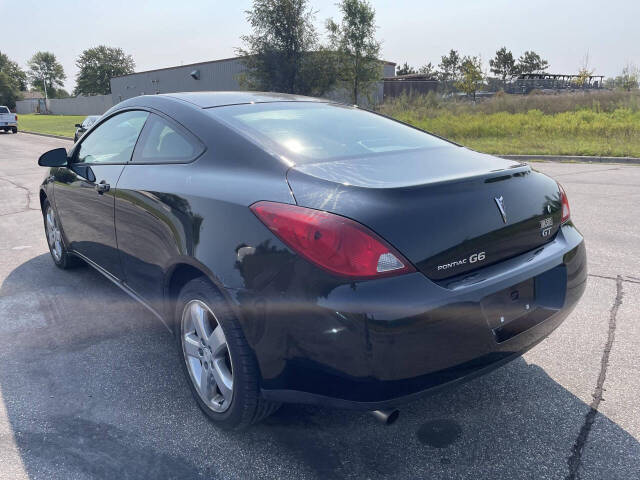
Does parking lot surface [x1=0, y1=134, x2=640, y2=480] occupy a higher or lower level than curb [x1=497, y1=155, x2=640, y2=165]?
lower

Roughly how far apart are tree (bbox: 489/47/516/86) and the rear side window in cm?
8814

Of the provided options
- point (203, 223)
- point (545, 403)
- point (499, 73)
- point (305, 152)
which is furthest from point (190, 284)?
point (499, 73)

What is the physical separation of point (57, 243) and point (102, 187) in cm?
181

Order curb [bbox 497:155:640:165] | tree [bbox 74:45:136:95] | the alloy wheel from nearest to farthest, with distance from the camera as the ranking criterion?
the alloy wheel
curb [bbox 497:155:640:165]
tree [bbox 74:45:136:95]

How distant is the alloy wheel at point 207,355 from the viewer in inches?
92.6

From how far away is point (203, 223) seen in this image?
2354mm

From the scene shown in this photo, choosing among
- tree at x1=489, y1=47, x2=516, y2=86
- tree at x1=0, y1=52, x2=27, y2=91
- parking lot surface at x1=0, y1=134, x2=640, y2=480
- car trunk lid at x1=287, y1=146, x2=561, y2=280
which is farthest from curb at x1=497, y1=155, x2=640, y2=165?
tree at x1=0, y1=52, x2=27, y2=91

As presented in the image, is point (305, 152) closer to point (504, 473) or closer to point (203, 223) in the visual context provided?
point (203, 223)

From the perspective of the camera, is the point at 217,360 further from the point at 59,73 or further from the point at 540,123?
the point at 59,73

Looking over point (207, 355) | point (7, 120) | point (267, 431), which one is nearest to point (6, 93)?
point (7, 120)

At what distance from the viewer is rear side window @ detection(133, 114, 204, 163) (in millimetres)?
2727

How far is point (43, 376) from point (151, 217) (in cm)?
114

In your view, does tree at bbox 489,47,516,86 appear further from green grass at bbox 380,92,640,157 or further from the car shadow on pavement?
the car shadow on pavement

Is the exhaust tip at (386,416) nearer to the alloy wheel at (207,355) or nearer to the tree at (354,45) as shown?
the alloy wheel at (207,355)
